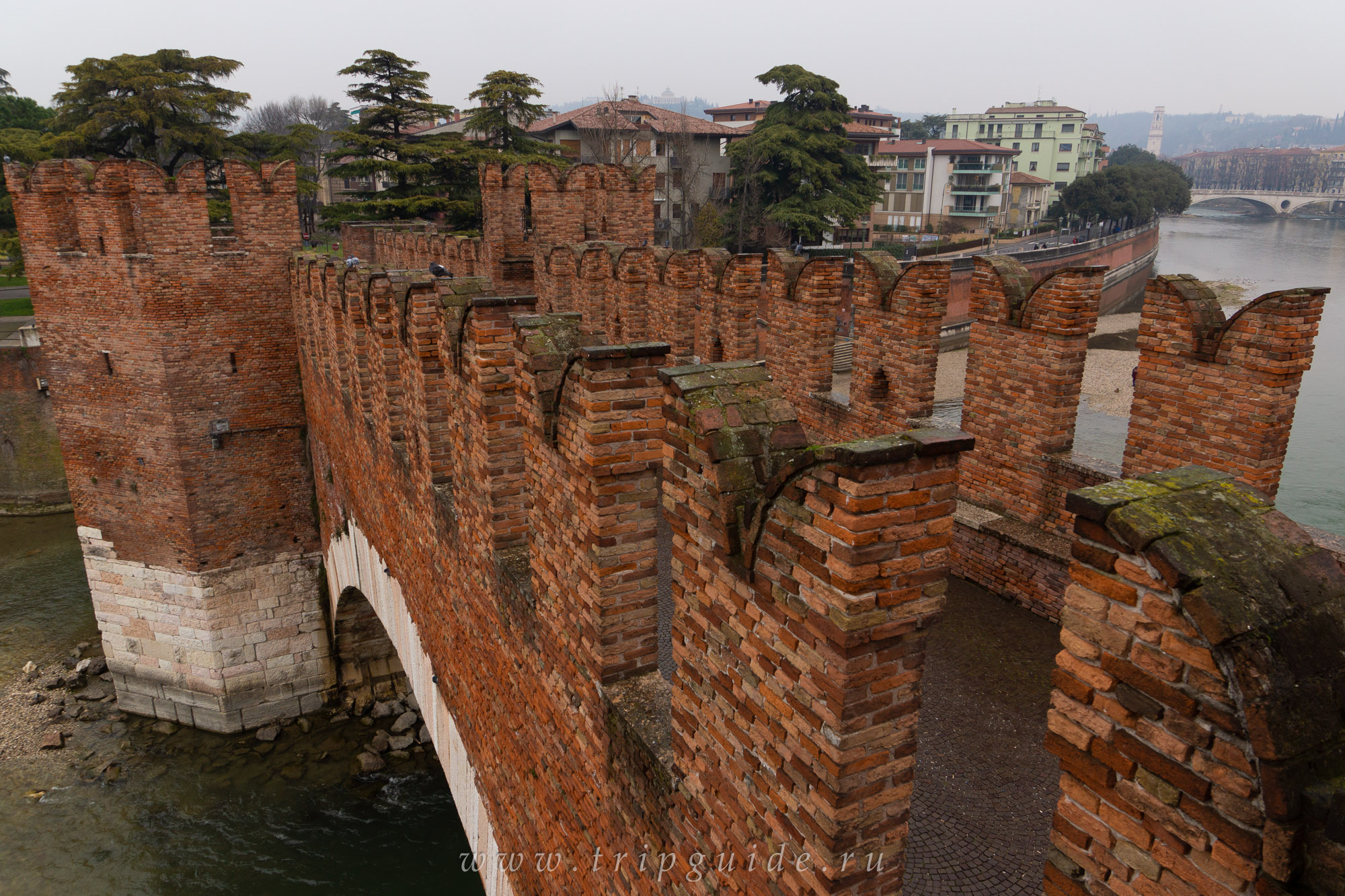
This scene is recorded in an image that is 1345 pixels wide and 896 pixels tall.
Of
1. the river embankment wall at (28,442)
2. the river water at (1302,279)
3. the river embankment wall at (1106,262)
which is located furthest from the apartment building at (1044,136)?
the river embankment wall at (28,442)

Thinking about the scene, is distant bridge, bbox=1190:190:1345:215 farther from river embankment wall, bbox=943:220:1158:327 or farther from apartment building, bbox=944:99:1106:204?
river embankment wall, bbox=943:220:1158:327

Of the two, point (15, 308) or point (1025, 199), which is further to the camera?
point (1025, 199)

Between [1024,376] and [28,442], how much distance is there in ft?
88.7

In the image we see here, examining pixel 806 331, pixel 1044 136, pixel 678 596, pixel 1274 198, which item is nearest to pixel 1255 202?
pixel 1274 198

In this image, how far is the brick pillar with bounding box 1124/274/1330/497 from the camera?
5105 millimetres

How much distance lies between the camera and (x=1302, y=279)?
54.7m

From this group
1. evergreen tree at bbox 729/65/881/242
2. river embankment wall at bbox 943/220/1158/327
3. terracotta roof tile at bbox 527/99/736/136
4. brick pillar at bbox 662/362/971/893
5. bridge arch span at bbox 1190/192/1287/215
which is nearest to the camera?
brick pillar at bbox 662/362/971/893

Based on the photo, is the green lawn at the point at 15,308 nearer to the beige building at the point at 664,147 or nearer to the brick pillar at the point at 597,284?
the beige building at the point at 664,147

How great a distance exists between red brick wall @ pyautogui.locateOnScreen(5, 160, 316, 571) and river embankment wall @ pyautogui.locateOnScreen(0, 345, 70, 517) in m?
11.8

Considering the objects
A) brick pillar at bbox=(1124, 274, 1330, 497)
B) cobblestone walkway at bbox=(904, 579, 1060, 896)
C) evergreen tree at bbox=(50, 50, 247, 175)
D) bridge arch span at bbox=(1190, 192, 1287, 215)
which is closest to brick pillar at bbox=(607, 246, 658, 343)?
cobblestone walkway at bbox=(904, 579, 1060, 896)

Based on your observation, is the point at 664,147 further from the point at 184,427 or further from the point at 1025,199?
the point at 1025,199

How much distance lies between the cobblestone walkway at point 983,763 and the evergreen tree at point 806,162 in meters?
29.4

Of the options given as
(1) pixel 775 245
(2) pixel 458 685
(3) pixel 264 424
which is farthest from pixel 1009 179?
(2) pixel 458 685

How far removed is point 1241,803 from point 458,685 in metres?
5.77
